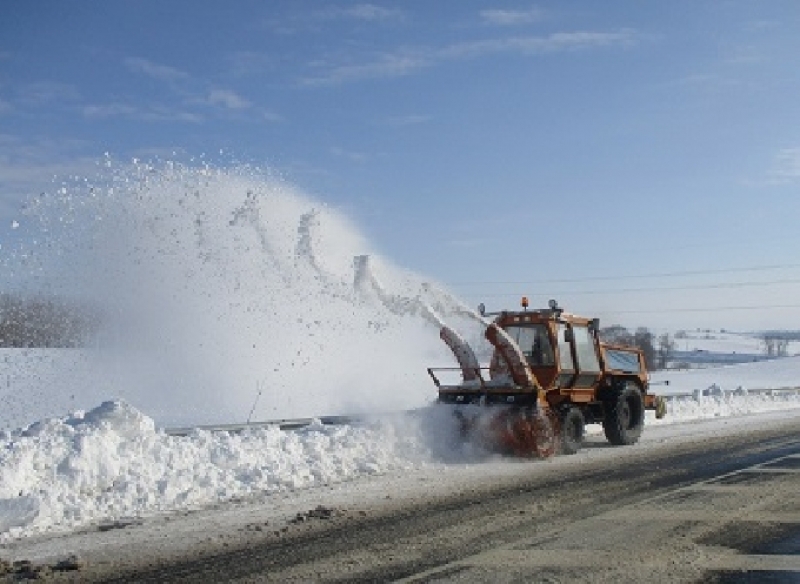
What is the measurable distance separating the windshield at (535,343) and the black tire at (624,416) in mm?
2060

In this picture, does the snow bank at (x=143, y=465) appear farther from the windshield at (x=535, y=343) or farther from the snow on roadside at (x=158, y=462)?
the windshield at (x=535, y=343)

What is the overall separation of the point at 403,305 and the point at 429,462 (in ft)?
8.87

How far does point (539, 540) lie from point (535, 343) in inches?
279

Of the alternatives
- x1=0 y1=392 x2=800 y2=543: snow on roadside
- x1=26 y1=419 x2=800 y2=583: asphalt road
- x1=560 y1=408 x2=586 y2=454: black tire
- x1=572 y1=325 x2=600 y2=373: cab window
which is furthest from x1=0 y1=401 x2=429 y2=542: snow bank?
x1=572 y1=325 x2=600 y2=373: cab window

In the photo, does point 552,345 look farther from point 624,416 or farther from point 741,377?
point 741,377

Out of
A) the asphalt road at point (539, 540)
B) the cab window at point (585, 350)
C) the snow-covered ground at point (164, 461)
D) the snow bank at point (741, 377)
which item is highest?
the cab window at point (585, 350)

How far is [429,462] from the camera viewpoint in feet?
42.6

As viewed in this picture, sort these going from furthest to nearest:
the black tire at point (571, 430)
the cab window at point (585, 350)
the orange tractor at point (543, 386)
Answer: the cab window at point (585, 350), the black tire at point (571, 430), the orange tractor at point (543, 386)

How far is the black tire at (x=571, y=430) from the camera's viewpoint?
13922mm

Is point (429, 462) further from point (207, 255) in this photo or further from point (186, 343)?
point (186, 343)

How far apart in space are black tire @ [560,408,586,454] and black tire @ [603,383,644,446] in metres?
1.22

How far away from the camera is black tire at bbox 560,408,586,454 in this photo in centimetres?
1392

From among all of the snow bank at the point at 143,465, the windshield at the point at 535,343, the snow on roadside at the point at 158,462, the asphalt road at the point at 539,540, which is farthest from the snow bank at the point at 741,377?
the asphalt road at the point at 539,540

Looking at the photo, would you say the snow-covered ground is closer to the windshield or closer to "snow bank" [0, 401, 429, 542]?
"snow bank" [0, 401, 429, 542]
